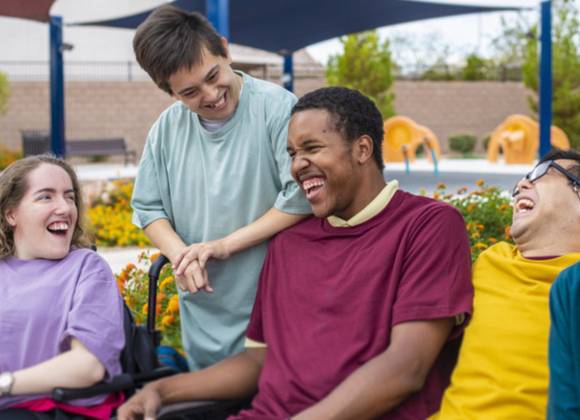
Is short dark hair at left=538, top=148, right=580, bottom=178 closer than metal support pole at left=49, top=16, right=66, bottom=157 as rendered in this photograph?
Yes

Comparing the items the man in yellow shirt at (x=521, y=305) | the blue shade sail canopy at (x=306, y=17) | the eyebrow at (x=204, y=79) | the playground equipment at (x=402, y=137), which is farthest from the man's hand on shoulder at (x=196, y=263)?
A: the playground equipment at (x=402, y=137)

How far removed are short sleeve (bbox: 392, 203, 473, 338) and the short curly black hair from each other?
27 cm

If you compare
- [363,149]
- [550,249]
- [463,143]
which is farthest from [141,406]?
[463,143]

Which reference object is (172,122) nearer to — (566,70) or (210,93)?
(210,93)

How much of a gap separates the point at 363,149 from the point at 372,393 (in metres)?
0.64

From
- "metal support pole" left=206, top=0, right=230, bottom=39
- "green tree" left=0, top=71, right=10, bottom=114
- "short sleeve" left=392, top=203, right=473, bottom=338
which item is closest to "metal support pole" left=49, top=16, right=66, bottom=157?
"metal support pole" left=206, top=0, right=230, bottom=39

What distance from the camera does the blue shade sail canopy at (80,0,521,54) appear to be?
11.9 metres

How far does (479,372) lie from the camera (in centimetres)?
197

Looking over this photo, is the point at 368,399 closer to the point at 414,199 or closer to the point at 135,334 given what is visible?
the point at 414,199

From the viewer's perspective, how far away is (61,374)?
2.21 m

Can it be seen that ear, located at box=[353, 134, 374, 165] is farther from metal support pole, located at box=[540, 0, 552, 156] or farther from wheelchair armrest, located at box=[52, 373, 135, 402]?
metal support pole, located at box=[540, 0, 552, 156]

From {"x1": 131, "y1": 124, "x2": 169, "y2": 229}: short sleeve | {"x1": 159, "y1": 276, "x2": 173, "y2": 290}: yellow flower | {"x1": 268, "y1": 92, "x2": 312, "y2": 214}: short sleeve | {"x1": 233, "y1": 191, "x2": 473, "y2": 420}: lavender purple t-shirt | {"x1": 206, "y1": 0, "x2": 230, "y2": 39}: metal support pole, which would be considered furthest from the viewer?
{"x1": 206, "y1": 0, "x2": 230, "y2": 39}: metal support pole

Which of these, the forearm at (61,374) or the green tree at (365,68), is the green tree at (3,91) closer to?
the green tree at (365,68)

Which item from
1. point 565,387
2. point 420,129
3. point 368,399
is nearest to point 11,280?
point 368,399
